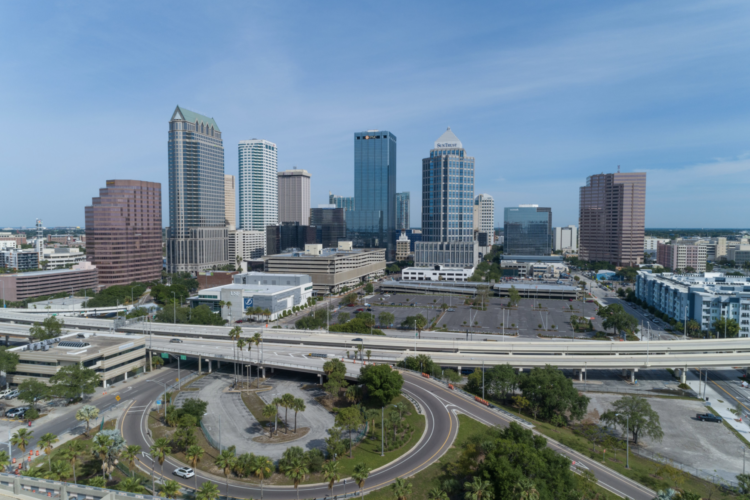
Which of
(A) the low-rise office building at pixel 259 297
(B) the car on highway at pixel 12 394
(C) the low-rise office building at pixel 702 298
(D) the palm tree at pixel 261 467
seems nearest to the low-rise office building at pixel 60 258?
(A) the low-rise office building at pixel 259 297

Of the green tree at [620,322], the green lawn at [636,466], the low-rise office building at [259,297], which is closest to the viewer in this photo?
the green lawn at [636,466]

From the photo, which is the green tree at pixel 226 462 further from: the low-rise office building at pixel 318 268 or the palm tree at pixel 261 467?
the low-rise office building at pixel 318 268

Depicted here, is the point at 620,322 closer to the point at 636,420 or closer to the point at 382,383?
the point at 636,420

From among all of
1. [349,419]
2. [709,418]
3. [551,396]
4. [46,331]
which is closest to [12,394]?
[46,331]

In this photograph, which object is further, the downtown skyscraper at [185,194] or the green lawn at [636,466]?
the downtown skyscraper at [185,194]

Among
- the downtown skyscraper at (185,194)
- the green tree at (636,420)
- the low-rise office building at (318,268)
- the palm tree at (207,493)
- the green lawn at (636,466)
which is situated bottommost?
the green lawn at (636,466)

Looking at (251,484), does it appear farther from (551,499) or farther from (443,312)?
(443,312)
